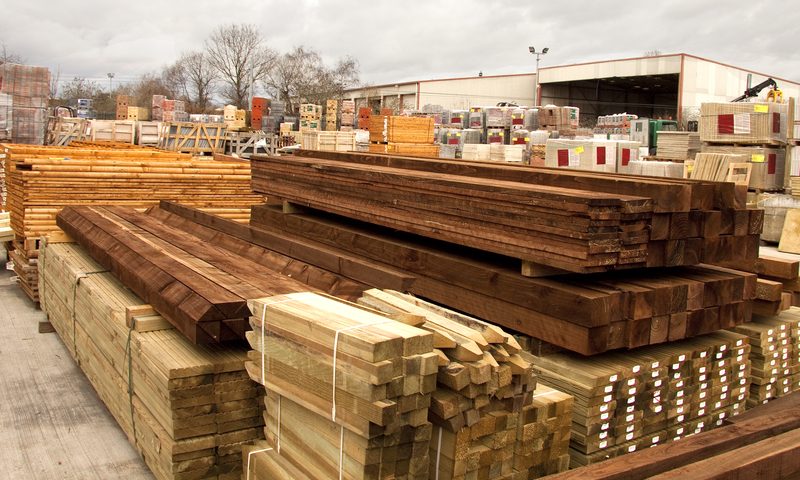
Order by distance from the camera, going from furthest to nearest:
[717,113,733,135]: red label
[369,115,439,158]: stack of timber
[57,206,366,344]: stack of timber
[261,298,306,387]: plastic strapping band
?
[369,115,439,158]: stack of timber
[717,113,733,135]: red label
[57,206,366,344]: stack of timber
[261,298,306,387]: plastic strapping band

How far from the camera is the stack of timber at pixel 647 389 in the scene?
405 centimetres

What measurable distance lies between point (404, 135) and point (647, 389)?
17.8 metres

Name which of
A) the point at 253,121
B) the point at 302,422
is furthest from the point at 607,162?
the point at 253,121

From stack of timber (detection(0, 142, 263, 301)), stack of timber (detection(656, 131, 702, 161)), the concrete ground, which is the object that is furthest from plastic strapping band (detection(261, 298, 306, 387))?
stack of timber (detection(656, 131, 702, 161))

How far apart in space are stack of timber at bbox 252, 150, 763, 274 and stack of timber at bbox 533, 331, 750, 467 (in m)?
0.60

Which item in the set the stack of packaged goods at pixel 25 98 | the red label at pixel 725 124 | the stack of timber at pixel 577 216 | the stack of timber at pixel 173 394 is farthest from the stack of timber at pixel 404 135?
the stack of timber at pixel 173 394

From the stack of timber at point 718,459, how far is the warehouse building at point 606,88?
3247cm

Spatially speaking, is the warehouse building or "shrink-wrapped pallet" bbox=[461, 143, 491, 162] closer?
"shrink-wrapped pallet" bbox=[461, 143, 491, 162]

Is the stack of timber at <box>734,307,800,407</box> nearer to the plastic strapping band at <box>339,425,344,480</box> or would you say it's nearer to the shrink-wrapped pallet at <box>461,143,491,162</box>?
the plastic strapping band at <box>339,425,344,480</box>

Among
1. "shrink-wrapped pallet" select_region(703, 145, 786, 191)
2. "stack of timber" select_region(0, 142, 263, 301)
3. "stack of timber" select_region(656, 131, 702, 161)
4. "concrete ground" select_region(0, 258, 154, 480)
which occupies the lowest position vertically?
"concrete ground" select_region(0, 258, 154, 480)

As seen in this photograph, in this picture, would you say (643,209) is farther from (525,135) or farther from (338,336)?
(525,135)

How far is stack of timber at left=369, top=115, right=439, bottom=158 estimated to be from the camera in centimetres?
2150

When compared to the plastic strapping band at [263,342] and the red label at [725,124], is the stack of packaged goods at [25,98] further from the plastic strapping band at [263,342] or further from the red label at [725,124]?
the plastic strapping band at [263,342]

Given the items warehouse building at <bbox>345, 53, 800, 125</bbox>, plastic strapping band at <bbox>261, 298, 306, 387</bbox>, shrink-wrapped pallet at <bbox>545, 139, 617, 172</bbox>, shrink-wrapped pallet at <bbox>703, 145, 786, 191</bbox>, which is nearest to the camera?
plastic strapping band at <bbox>261, 298, 306, 387</bbox>
